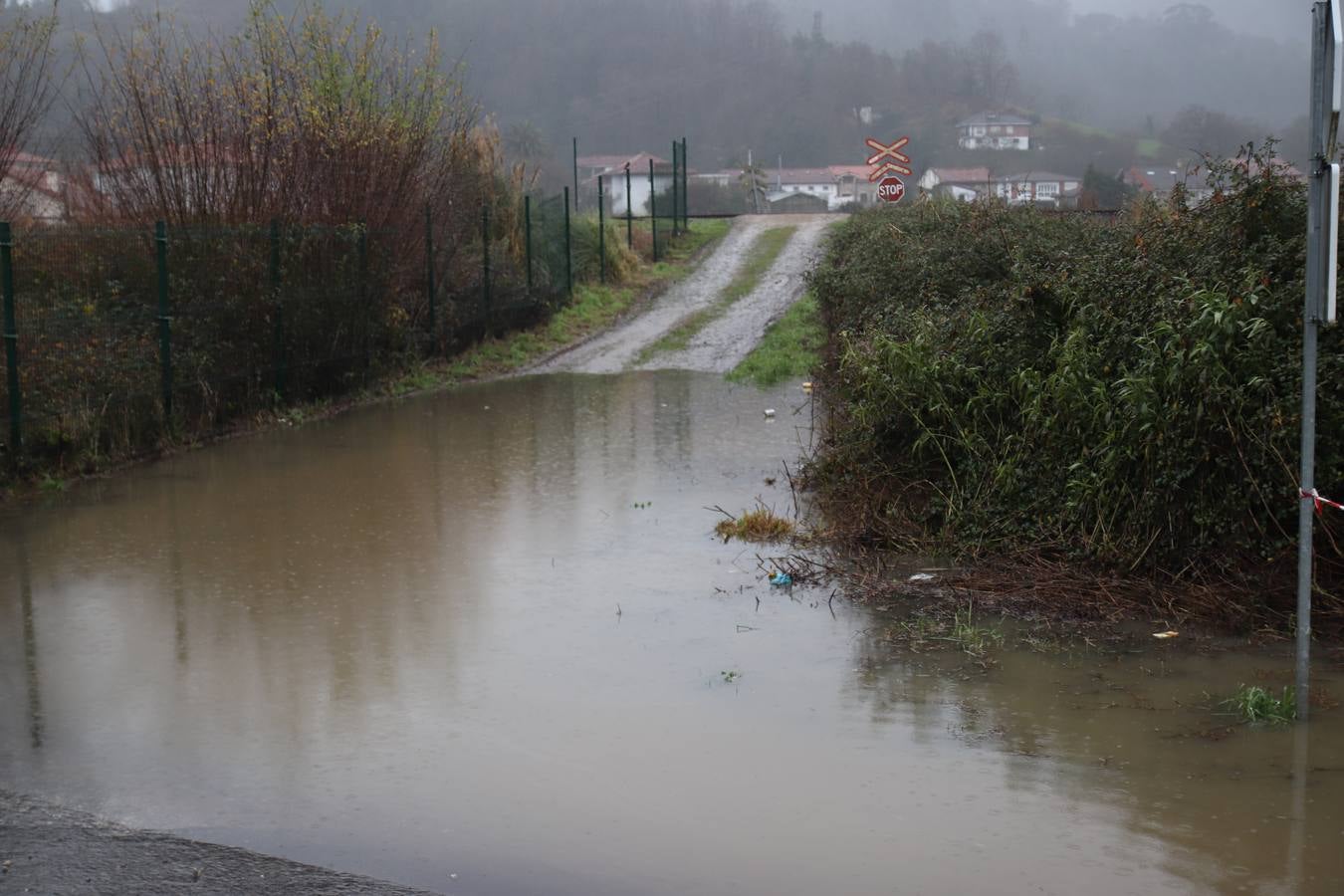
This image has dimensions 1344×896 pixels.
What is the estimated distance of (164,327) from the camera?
42.8 ft

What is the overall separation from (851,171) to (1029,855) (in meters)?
92.2

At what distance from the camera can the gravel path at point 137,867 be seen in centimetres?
461

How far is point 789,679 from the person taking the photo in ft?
22.1

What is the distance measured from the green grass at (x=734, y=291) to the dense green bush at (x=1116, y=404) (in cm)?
1103

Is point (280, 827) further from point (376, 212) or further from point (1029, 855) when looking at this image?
point (376, 212)

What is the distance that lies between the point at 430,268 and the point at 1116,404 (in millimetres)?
12299

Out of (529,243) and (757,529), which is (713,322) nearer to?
(529,243)

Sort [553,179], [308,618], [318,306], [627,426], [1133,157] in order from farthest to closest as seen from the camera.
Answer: [553,179]
[1133,157]
[318,306]
[627,426]
[308,618]

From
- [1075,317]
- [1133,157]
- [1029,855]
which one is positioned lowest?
[1029,855]

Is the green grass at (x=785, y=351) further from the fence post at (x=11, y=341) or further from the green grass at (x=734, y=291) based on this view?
the fence post at (x=11, y=341)

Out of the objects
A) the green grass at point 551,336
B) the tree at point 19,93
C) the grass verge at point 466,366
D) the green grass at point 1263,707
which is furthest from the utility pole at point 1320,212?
the green grass at point 551,336

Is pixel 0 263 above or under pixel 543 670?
above

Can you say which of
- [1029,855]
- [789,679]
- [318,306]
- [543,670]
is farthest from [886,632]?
[318,306]

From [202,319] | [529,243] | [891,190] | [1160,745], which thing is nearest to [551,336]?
[529,243]
